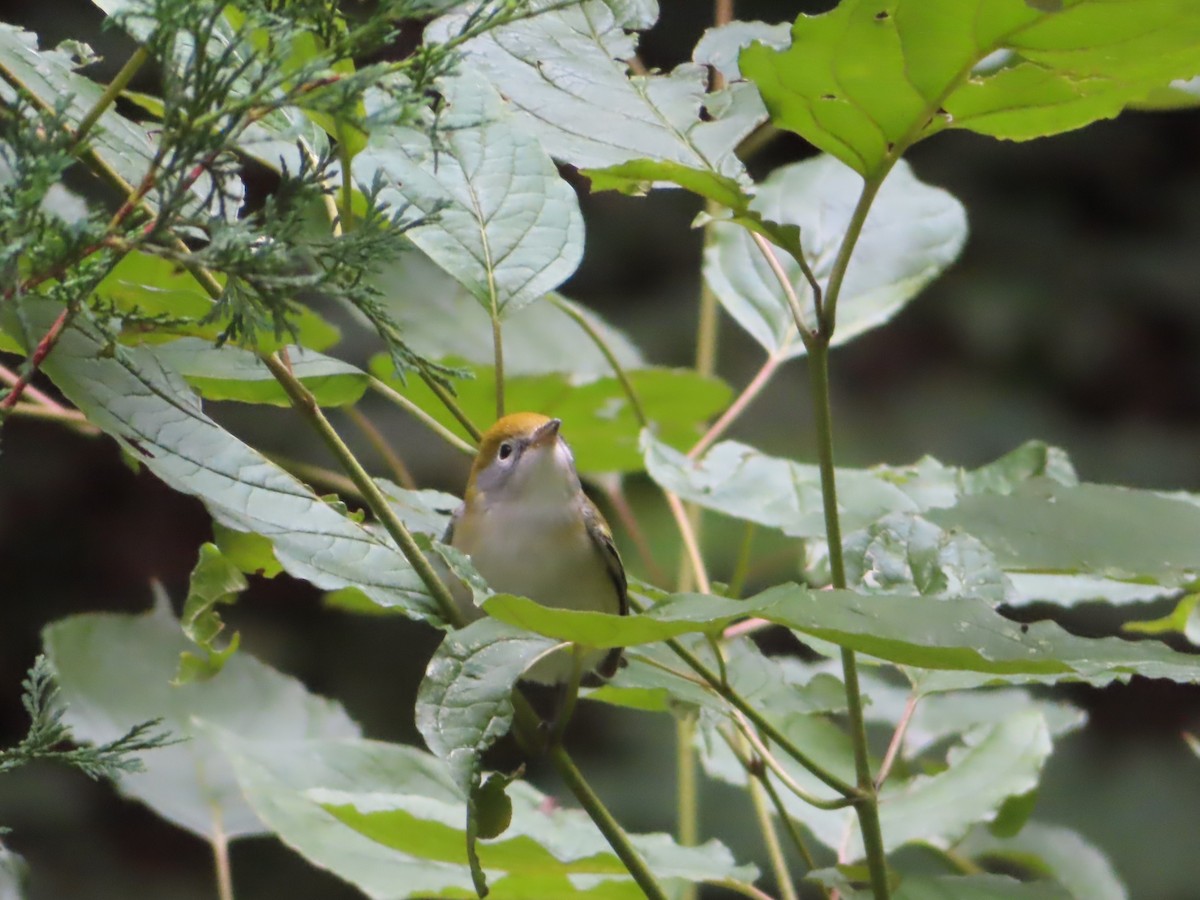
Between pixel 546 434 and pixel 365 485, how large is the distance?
61cm

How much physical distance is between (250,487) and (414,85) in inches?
8.5

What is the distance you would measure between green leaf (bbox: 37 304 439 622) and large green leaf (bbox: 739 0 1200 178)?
32 cm

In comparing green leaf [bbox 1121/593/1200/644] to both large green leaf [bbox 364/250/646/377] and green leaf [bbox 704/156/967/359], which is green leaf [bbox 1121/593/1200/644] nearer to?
green leaf [bbox 704/156/967/359]

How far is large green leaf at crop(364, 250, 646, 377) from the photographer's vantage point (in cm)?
143

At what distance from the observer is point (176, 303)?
73cm

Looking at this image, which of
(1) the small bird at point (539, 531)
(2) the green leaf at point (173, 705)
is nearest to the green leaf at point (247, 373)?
(1) the small bird at point (539, 531)

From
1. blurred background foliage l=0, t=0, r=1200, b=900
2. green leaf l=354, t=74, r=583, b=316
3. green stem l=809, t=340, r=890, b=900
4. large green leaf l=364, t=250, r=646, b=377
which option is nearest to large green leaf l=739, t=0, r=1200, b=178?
green stem l=809, t=340, r=890, b=900

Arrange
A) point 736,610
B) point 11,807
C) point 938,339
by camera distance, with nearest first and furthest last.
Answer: point 736,610 < point 11,807 < point 938,339

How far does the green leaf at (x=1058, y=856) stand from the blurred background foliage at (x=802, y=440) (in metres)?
1.54

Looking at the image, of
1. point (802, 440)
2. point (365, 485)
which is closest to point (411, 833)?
point (365, 485)

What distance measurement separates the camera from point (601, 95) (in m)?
0.79

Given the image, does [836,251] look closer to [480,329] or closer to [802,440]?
[480,329]

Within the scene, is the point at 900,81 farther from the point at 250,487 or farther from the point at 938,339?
the point at 938,339

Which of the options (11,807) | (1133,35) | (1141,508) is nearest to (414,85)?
(1133,35)
